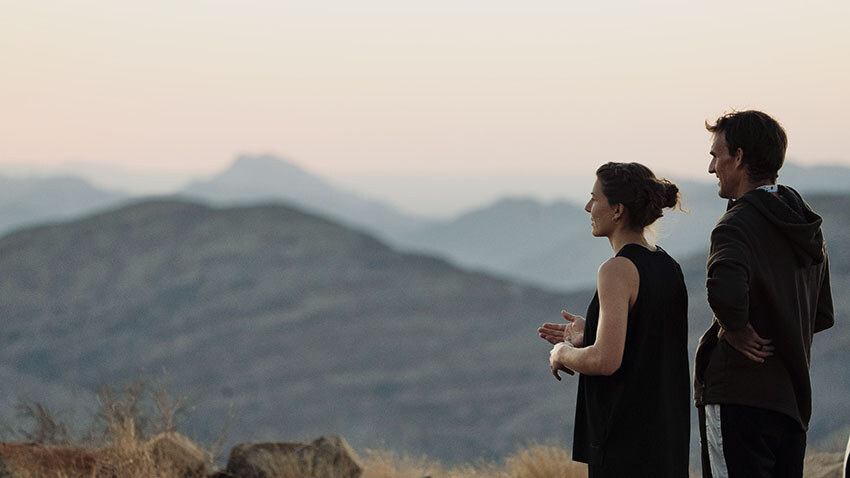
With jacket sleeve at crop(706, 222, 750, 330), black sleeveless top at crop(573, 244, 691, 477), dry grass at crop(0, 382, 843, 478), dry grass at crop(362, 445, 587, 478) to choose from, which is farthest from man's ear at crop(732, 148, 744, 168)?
dry grass at crop(362, 445, 587, 478)

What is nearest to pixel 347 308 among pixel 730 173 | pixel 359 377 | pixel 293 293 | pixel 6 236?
pixel 293 293

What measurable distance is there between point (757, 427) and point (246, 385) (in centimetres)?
4379

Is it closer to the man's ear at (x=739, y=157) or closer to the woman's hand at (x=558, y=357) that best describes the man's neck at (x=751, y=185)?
the man's ear at (x=739, y=157)

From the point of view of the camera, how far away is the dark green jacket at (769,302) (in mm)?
3641

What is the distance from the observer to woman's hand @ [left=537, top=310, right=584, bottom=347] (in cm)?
370

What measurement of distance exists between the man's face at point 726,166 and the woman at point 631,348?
273mm

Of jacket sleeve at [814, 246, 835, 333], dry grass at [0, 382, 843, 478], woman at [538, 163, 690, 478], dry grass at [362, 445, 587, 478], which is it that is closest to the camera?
woman at [538, 163, 690, 478]

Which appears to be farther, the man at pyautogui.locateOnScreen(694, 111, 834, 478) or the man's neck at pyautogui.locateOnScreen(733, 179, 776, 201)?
the man's neck at pyautogui.locateOnScreen(733, 179, 776, 201)

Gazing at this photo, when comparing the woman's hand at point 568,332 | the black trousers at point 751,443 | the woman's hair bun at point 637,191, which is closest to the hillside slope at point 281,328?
the woman's hand at point 568,332

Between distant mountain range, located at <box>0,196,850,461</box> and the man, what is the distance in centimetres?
3200

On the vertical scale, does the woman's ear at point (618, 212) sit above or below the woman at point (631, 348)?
above

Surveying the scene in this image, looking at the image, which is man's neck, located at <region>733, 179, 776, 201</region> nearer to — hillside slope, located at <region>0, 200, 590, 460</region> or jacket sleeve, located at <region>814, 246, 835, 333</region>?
jacket sleeve, located at <region>814, 246, 835, 333</region>

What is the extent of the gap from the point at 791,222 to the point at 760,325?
1.14 feet

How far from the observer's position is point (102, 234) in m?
63.2
